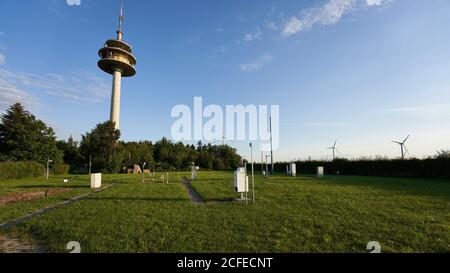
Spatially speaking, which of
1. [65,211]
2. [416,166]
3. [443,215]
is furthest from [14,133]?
[416,166]

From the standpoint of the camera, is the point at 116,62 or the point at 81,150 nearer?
the point at 81,150

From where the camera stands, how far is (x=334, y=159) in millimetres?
46875

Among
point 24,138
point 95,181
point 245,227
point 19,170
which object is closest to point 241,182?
Result: point 245,227

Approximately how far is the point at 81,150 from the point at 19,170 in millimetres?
27936

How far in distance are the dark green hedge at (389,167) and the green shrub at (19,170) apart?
4197 cm

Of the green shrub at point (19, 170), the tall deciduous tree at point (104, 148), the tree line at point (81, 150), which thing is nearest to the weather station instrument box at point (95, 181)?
the green shrub at point (19, 170)

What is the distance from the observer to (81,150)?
5962cm

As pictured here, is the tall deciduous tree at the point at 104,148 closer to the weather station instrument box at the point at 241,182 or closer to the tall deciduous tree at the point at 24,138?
the tall deciduous tree at the point at 24,138

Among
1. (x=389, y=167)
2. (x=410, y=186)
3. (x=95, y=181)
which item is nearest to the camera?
(x=410, y=186)

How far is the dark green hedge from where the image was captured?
30850mm

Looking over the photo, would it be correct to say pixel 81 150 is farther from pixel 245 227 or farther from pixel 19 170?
pixel 245 227

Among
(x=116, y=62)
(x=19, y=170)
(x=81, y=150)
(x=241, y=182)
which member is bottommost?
(x=241, y=182)

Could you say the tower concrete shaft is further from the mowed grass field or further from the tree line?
the mowed grass field

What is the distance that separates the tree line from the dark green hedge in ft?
122
